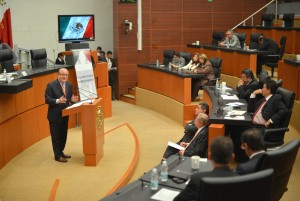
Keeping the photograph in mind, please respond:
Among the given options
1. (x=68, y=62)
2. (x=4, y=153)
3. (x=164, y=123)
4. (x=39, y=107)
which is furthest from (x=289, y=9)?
(x=4, y=153)

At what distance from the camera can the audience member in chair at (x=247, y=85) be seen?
7621 mm

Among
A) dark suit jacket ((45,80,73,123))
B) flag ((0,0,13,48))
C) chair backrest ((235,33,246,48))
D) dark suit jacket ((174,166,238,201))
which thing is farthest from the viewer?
chair backrest ((235,33,246,48))

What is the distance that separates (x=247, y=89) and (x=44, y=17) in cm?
799

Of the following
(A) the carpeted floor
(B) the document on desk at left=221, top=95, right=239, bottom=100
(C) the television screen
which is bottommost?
(A) the carpeted floor

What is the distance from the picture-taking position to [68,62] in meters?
9.73

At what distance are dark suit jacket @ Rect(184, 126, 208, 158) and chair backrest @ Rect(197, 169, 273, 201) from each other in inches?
118

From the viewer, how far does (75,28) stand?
11945 millimetres

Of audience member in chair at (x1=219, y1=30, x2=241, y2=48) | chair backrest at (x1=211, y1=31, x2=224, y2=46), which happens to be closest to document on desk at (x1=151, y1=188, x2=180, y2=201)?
audience member in chair at (x1=219, y1=30, x2=241, y2=48)

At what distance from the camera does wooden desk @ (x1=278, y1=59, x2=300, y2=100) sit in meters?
8.28

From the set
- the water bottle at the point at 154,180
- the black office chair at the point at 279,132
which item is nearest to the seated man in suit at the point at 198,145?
the black office chair at the point at 279,132

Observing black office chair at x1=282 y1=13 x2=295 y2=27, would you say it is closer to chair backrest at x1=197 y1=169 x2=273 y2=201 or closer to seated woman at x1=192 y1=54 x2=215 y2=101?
seated woman at x1=192 y1=54 x2=215 y2=101

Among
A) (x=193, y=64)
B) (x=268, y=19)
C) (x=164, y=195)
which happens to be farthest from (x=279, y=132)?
(x=268, y=19)

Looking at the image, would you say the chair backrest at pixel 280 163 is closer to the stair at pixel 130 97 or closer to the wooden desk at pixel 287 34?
the wooden desk at pixel 287 34

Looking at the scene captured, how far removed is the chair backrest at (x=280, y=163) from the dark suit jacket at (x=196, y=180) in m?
0.42
